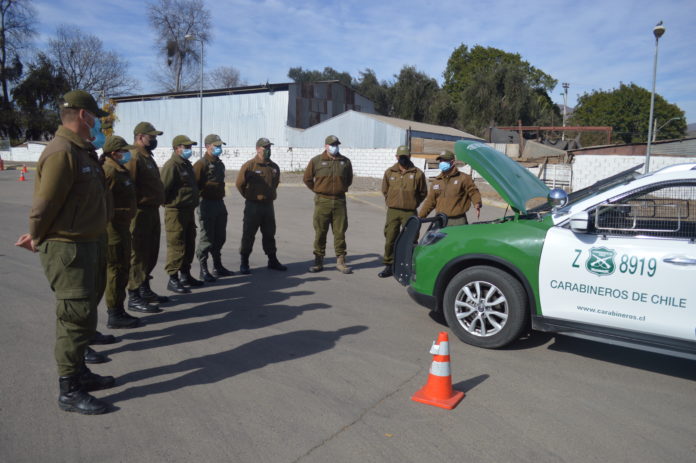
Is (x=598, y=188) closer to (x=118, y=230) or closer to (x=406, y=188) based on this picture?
(x=406, y=188)

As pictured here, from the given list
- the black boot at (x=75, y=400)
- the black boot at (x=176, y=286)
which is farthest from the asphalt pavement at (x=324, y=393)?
the black boot at (x=176, y=286)

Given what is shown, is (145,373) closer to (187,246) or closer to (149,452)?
(149,452)

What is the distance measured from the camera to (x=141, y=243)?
18.2 ft

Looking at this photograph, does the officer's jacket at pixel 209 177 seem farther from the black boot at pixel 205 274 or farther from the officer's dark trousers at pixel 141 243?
the officer's dark trousers at pixel 141 243

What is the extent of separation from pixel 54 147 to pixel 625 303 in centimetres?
438

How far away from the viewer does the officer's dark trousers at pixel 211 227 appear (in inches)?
283

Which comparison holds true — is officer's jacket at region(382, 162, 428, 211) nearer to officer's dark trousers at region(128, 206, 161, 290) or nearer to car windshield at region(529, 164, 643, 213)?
car windshield at region(529, 164, 643, 213)

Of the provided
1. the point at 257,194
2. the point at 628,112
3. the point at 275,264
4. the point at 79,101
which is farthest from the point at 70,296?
the point at 628,112

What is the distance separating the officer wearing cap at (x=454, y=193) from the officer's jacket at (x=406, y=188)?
0.39 meters

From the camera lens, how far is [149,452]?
2.94 meters

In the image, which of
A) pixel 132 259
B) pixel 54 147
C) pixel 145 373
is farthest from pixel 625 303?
pixel 132 259

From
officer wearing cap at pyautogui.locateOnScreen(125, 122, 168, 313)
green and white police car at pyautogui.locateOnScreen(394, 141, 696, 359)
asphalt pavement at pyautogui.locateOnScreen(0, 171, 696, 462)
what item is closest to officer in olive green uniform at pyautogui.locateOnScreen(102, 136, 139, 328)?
asphalt pavement at pyautogui.locateOnScreen(0, 171, 696, 462)

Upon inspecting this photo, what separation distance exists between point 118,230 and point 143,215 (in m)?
0.68

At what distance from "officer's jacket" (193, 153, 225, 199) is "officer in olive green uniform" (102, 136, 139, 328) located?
200 cm
